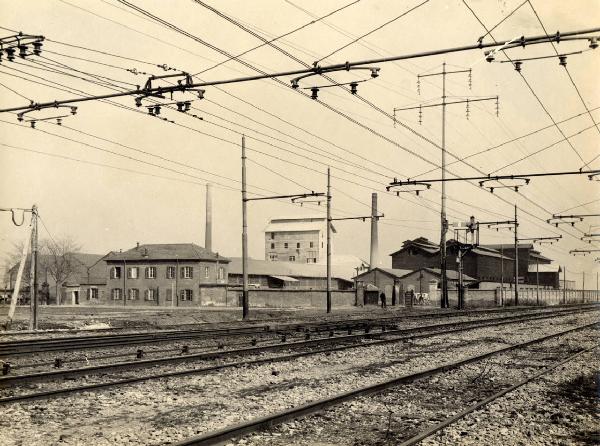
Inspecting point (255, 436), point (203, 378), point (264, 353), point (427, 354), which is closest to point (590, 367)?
point (427, 354)

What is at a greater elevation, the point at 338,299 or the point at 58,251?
the point at 58,251

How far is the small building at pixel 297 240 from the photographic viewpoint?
111 metres

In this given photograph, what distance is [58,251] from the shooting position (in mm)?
99500

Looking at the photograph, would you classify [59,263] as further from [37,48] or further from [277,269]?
[37,48]

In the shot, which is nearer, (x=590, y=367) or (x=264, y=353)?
(x=590, y=367)

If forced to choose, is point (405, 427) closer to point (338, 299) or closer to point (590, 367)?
point (590, 367)

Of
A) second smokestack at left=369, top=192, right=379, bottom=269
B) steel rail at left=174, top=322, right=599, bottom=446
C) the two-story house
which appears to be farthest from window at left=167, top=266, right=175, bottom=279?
steel rail at left=174, top=322, right=599, bottom=446

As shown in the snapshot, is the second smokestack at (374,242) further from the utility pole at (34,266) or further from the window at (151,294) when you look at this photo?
the utility pole at (34,266)

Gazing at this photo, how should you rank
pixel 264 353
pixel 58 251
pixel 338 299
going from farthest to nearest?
pixel 58 251 → pixel 338 299 → pixel 264 353

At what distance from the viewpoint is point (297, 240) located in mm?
111250

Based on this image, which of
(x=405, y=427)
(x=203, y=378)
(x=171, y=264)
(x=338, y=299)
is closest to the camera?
(x=405, y=427)

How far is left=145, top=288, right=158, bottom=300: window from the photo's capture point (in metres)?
69.8

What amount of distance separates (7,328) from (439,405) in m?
20.5

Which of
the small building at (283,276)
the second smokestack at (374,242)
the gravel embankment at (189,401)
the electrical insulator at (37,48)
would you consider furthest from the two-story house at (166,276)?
the electrical insulator at (37,48)
